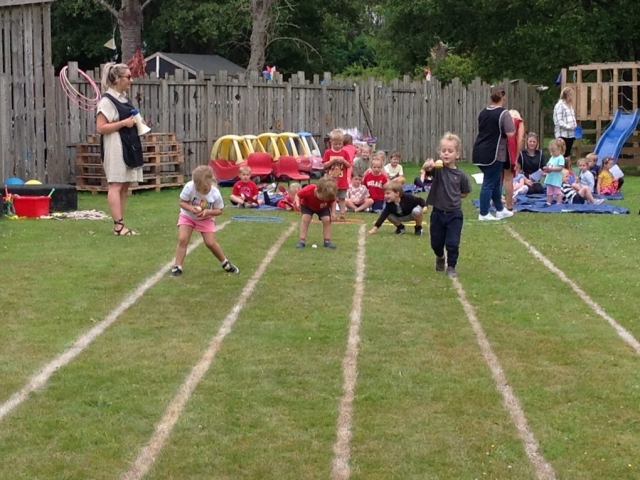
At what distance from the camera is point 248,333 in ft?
24.2

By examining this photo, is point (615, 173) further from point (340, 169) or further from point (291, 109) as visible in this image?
point (291, 109)

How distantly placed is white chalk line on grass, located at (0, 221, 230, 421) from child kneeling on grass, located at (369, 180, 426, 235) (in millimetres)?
3882

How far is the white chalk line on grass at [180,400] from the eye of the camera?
477cm

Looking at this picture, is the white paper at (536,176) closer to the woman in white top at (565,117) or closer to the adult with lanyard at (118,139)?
the woman in white top at (565,117)

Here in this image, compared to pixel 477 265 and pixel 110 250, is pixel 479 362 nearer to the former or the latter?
pixel 477 265

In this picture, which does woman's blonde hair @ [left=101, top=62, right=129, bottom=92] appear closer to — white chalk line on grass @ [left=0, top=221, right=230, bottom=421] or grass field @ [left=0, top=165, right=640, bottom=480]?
grass field @ [left=0, top=165, right=640, bottom=480]

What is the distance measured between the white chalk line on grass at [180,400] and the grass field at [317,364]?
2 cm

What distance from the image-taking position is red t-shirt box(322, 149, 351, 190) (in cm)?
1460

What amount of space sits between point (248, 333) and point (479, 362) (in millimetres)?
1686

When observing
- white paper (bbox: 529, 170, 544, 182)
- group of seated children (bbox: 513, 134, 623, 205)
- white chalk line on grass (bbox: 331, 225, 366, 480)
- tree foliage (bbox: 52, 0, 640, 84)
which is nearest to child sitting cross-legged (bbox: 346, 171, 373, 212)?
group of seated children (bbox: 513, 134, 623, 205)

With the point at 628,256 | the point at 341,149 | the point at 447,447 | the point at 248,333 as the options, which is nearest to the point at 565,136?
the point at 341,149

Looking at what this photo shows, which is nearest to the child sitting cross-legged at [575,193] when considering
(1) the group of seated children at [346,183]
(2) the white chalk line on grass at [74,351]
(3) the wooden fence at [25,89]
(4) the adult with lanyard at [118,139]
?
(1) the group of seated children at [346,183]

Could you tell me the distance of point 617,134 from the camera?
994 inches

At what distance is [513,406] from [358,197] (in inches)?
407
